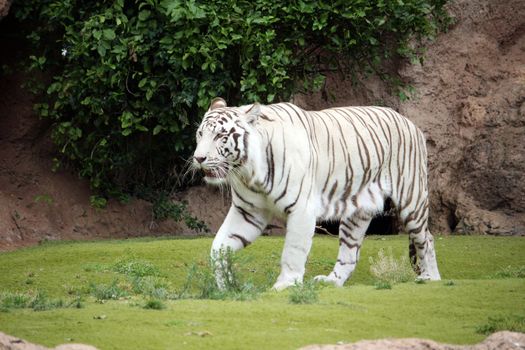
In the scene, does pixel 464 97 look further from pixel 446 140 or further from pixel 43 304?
pixel 43 304

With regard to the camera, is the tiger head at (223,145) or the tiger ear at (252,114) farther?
the tiger ear at (252,114)

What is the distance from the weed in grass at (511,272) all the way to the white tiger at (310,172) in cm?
62

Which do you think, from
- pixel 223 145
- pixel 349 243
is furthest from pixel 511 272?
pixel 223 145

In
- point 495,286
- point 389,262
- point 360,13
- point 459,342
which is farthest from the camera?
point 360,13

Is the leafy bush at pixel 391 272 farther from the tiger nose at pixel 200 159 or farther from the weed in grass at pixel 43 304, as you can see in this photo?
the weed in grass at pixel 43 304

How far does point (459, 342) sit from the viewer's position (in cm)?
646

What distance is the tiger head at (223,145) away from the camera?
930 centimetres

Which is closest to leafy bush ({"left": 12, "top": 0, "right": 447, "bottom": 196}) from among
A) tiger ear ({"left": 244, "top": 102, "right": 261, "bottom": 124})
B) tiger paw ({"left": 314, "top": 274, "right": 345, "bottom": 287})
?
tiger paw ({"left": 314, "top": 274, "right": 345, "bottom": 287})

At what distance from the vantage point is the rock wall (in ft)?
47.6

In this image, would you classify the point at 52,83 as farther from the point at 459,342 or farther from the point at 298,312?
the point at 459,342

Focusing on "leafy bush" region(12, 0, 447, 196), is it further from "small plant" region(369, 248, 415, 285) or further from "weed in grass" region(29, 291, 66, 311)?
"weed in grass" region(29, 291, 66, 311)

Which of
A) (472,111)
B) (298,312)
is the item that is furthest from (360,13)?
(298,312)

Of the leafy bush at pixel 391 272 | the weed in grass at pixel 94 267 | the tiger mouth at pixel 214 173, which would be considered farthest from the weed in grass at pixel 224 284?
the weed in grass at pixel 94 267

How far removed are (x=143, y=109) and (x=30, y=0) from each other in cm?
194
